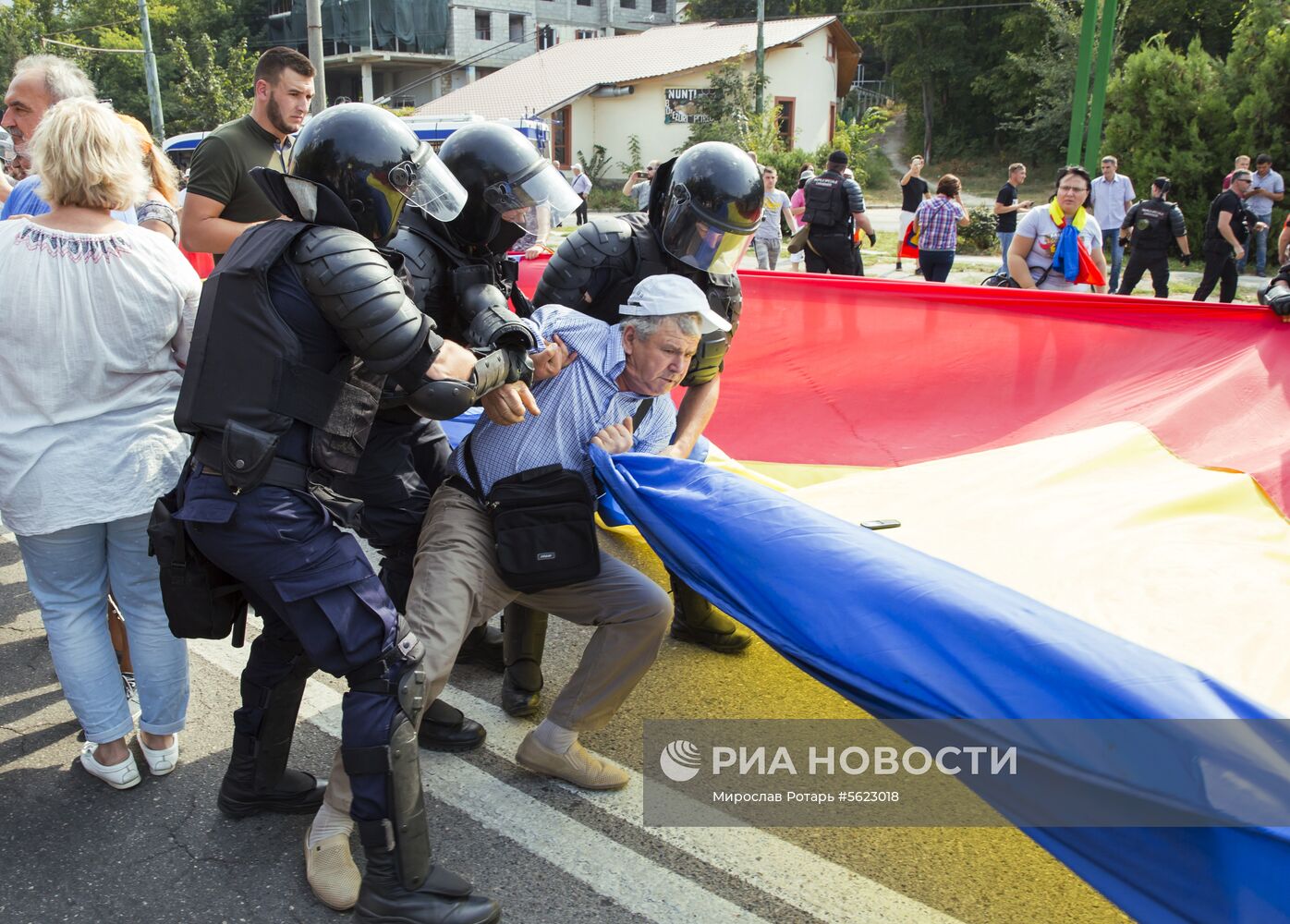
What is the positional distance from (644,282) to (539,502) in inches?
28.0

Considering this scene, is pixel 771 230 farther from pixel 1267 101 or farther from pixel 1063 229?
pixel 1267 101

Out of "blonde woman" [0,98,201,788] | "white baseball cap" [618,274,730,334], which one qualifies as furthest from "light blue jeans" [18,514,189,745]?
"white baseball cap" [618,274,730,334]

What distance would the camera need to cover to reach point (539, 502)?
2885 millimetres

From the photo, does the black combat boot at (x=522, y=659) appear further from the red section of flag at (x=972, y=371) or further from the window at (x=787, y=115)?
the window at (x=787, y=115)

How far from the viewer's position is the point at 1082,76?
1193 cm

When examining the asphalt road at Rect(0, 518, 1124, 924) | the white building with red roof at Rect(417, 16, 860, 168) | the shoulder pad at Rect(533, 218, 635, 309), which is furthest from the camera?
the white building with red roof at Rect(417, 16, 860, 168)

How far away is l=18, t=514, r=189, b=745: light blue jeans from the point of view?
3023 millimetres

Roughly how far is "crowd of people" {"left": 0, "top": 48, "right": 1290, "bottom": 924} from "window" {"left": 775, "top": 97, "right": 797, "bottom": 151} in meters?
35.4

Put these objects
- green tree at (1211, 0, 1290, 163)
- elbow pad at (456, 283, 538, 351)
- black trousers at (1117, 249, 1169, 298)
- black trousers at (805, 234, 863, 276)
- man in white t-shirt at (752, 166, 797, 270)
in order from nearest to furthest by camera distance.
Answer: elbow pad at (456, 283, 538, 351)
black trousers at (805, 234, 863, 276)
black trousers at (1117, 249, 1169, 298)
man in white t-shirt at (752, 166, 797, 270)
green tree at (1211, 0, 1290, 163)

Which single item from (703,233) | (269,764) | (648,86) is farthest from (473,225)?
(648,86)

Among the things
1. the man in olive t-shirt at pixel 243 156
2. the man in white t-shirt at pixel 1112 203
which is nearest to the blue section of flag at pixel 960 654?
the man in olive t-shirt at pixel 243 156

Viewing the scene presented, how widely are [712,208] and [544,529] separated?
1332 millimetres

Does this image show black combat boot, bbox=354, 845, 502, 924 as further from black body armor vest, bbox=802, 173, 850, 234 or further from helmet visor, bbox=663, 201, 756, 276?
black body armor vest, bbox=802, 173, 850, 234

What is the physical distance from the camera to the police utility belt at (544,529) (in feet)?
9.37
